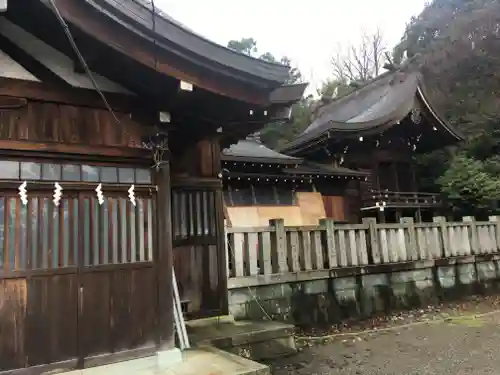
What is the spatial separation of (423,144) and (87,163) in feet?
53.7

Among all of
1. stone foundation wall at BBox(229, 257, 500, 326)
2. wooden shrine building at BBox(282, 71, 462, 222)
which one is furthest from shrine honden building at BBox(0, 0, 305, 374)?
wooden shrine building at BBox(282, 71, 462, 222)

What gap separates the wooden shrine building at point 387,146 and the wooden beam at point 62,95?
10.7m

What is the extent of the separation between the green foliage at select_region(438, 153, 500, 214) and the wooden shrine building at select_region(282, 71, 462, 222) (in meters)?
0.86

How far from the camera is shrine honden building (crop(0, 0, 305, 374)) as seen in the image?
13.5ft

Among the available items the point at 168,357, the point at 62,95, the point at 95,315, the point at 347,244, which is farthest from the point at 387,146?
the point at 95,315

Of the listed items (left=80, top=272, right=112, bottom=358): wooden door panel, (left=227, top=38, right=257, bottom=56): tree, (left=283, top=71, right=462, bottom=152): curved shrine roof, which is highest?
(left=227, top=38, right=257, bottom=56): tree

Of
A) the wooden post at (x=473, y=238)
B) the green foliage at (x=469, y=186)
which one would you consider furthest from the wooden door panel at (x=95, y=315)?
the green foliage at (x=469, y=186)

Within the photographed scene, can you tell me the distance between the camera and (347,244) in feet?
30.4

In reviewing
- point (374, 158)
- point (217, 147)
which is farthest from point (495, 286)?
point (217, 147)

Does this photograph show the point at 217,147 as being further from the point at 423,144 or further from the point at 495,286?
the point at 423,144

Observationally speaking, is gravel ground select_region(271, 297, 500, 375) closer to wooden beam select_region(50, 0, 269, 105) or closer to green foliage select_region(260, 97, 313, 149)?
wooden beam select_region(50, 0, 269, 105)

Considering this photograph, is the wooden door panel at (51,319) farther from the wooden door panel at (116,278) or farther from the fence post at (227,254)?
the fence post at (227,254)

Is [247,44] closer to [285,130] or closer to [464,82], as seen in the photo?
[285,130]

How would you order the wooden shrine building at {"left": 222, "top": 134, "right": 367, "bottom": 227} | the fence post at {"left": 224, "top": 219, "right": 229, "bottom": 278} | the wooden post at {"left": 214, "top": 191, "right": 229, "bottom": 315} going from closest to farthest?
1. the wooden post at {"left": 214, "top": 191, "right": 229, "bottom": 315}
2. the fence post at {"left": 224, "top": 219, "right": 229, "bottom": 278}
3. the wooden shrine building at {"left": 222, "top": 134, "right": 367, "bottom": 227}
